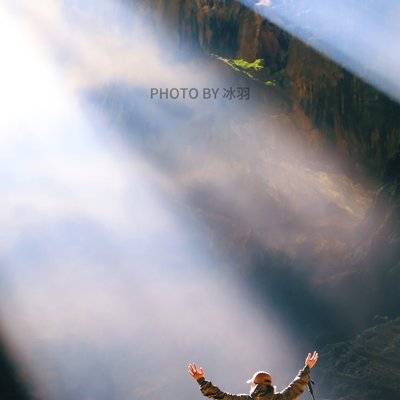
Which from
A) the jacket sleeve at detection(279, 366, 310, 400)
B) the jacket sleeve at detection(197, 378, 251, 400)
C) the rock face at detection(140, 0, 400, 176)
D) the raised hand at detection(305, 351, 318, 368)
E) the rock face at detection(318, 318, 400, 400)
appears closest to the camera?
the jacket sleeve at detection(197, 378, 251, 400)

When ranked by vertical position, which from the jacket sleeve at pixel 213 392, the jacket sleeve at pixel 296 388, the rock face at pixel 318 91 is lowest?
the jacket sleeve at pixel 296 388

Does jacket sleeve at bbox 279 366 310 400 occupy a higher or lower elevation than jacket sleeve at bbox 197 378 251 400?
lower

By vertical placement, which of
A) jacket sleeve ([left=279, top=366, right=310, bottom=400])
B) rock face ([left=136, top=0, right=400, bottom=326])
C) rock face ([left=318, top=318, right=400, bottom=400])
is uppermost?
rock face ([left=136, top=0, right=400, bottom=326])

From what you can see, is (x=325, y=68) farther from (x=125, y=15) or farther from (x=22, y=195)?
(x=22, y=195)

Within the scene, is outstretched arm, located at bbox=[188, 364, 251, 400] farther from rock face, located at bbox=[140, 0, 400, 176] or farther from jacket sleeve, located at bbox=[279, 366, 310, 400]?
rock face, located at bbox=[140, 0, 400, 176]

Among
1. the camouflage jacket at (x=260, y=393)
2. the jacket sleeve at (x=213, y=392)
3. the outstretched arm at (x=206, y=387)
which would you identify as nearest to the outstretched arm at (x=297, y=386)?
the camouflage jacket at (x=260, y=393)

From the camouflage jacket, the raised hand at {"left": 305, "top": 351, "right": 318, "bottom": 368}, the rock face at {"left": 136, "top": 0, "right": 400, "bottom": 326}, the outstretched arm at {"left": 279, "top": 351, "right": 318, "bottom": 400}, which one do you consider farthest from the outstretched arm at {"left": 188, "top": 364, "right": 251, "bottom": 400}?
the rock face at {"left": 136, "top": 0, "right": 400, "bottom": 326}

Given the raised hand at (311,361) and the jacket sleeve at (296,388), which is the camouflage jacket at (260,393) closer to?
the jacket sleeve at (296,388)

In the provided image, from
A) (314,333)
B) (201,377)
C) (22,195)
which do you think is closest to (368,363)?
(314,333)

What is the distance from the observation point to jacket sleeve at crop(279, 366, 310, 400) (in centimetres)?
441

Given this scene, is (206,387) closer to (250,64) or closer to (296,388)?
(296,388)

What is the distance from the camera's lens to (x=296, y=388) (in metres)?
4.50

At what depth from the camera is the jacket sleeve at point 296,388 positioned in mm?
4410

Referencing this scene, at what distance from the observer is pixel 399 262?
15828mm
